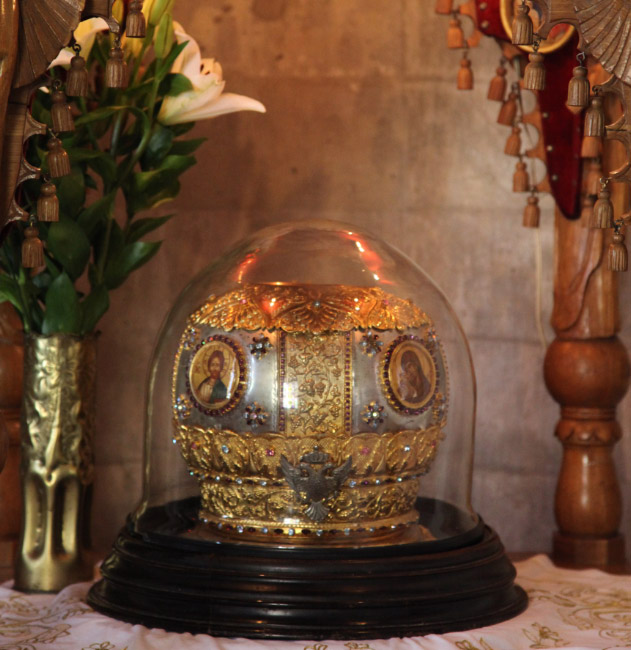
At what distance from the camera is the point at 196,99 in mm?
2037

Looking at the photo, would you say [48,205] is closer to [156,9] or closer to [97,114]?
[97,114]

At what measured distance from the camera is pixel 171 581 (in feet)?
5.55

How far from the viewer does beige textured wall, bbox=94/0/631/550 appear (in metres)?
2.59

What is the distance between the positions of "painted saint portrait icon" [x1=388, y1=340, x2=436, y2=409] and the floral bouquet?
0.58 meters

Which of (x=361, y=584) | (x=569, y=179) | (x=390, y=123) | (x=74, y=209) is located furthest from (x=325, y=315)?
(x=390, y=123)

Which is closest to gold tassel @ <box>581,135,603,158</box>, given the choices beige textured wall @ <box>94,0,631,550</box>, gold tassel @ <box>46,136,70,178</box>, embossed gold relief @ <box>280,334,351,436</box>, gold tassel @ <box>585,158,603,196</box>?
gold tassel @ <box>585,158,603,196</box>

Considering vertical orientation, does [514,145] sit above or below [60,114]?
above

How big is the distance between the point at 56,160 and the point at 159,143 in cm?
57

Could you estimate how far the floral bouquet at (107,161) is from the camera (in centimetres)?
196

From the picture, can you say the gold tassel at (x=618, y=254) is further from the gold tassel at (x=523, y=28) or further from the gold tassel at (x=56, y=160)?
the gold tassel at (x=56, y=160)

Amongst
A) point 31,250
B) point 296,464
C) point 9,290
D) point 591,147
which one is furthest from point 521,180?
point 31,250

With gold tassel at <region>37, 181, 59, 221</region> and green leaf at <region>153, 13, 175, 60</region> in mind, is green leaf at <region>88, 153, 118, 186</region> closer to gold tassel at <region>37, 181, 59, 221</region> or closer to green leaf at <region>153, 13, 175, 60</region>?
green leaf at <region>153, 13, 175, 60</region>

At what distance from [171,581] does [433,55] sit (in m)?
1.49

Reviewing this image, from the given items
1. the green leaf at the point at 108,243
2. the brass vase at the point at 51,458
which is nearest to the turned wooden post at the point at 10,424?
the brass vase at the point at 51,458
